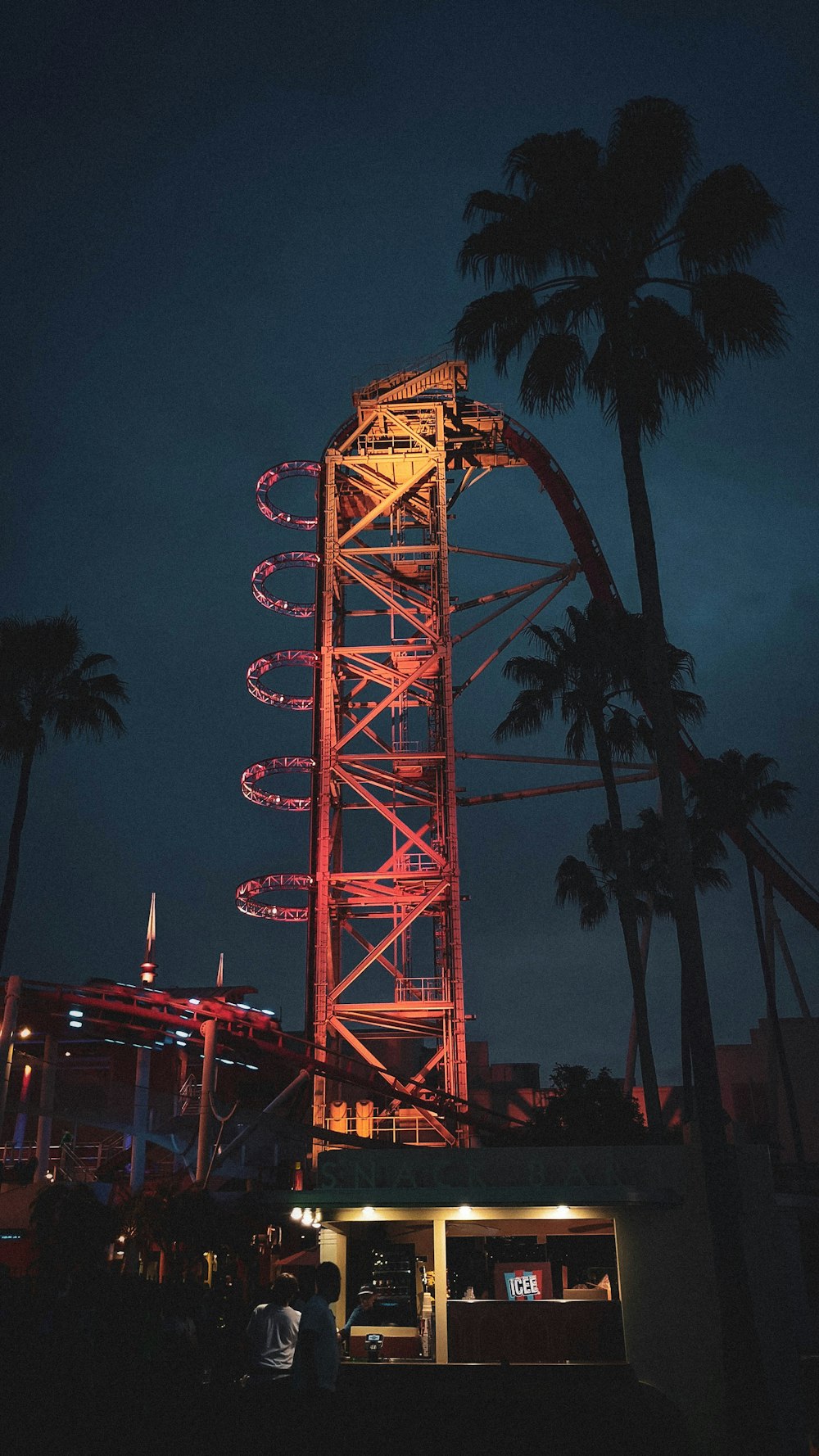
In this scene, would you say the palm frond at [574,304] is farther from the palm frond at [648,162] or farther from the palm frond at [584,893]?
the palm frond at [584,893]

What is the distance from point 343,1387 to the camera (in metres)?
17.3

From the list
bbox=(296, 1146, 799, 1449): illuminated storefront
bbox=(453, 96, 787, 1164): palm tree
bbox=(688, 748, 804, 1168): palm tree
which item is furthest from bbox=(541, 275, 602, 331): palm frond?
bbox=(688, 748, 804, 1168): palm tree

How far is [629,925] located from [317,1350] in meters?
24.3

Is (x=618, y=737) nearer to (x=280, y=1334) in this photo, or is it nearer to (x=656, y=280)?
(x=656, y=280)

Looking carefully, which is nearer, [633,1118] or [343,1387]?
[343,1387]

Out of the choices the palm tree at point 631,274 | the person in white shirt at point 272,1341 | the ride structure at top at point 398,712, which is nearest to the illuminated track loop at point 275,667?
the ride structure at top at point 398,712

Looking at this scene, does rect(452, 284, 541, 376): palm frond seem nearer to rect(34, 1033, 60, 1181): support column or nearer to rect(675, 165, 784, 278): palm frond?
rect(675, 165, 784, 278): palm frond

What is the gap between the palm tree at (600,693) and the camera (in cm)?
3312

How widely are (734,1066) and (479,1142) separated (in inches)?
747

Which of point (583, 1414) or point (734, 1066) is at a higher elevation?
point (734, 1066)

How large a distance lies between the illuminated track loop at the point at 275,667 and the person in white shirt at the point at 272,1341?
2777 centimetres

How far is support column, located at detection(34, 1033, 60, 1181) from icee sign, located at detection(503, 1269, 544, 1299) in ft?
40.4

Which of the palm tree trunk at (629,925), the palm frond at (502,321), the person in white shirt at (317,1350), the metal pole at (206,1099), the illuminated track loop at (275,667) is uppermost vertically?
the illuminated track loop at (275,667)

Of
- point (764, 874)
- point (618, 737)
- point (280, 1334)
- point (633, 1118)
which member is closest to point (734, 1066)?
point (764, 874)
